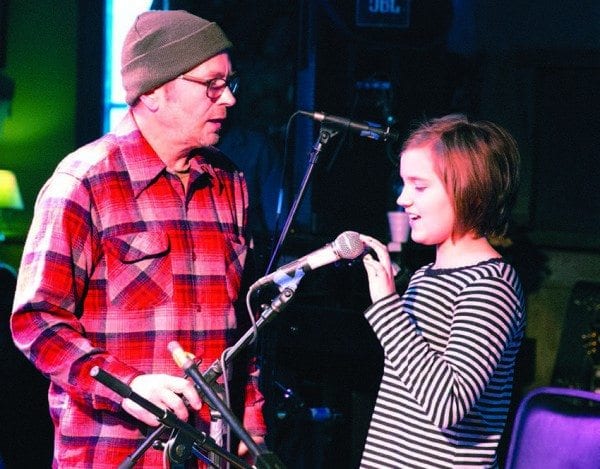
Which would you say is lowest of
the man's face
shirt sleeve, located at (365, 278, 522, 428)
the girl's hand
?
shirt sleeve, located at (365, 278, 522, 428)

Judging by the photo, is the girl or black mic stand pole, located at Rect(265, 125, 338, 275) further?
black mic stand pole, located at Rect(265, 125, 338, 275)

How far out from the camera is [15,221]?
600 centimetres

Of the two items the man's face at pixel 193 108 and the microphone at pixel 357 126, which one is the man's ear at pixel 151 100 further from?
the microphone at pixel 357 126

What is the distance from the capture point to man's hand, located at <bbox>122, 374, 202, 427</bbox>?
6.68 ft

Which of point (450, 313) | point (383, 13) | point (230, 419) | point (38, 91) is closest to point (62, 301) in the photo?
point (230, 419)

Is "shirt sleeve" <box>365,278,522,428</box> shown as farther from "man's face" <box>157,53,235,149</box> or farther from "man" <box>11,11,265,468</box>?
"man's face" <box>157,53,235,149</box>

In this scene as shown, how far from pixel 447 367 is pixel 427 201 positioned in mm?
422

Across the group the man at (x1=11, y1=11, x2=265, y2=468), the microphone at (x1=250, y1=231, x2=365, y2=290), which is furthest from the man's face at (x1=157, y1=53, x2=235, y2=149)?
the microphone at (x1=250, y1=231, x2=365, y2=290)

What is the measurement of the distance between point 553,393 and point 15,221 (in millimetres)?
4422

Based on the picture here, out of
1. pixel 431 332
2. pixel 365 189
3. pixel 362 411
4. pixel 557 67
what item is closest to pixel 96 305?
pixel 431 332

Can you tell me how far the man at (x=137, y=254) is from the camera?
Answer: 2273 millimetres

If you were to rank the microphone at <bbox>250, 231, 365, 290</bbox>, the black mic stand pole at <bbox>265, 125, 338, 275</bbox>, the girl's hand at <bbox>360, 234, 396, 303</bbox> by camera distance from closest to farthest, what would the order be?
the microphone at <bbox>250, 231, 365, 290</bbox>
the girl's hand at <bbox>360, 234, 396, 303</bbox>
the black mic stand pole at <bbox>265, 125, 338, 275</bbox>

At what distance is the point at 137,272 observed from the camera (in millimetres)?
2412

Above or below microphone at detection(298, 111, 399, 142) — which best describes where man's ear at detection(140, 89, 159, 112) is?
above
